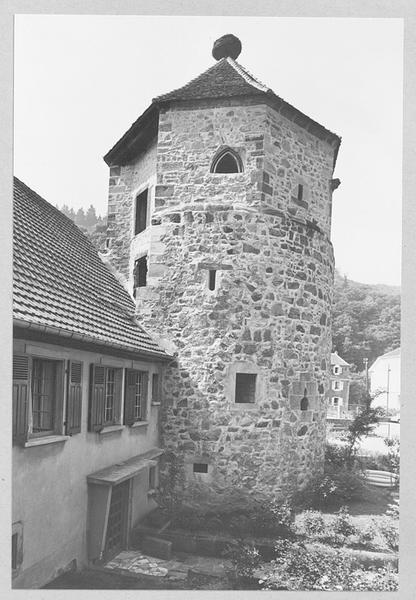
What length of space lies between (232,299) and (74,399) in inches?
135

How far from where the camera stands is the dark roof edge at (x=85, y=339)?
4.88 meters

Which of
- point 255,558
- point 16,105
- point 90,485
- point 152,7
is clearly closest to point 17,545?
point 90,485

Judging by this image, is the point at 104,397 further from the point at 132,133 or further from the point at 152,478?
the point at 132,133

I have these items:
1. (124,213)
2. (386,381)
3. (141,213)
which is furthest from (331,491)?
(124,213)

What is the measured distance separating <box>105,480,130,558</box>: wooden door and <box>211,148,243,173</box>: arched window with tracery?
5543mm

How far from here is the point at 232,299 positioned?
830 cm

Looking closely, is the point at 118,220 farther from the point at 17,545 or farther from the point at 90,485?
the point at 17,545

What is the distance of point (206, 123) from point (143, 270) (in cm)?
314

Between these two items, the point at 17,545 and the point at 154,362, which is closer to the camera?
the point at 17,545

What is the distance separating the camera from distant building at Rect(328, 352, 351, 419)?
10.8 meters

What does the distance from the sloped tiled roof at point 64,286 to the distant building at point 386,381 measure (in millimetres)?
3741

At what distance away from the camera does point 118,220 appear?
1053 centimetres

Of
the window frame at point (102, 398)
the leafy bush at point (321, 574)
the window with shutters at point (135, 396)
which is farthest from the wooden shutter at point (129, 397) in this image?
the leafy bush at point (321, 574)

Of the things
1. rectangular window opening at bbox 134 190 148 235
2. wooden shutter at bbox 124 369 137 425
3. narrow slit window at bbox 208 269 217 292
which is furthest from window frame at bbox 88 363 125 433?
rectangular window opening at bbox 134 190 148 235
